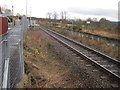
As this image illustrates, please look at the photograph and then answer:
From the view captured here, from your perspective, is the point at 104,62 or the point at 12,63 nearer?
the point at 12,63

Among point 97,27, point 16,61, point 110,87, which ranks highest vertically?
point 97,27

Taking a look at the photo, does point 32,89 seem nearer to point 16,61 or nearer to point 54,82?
point 54,82

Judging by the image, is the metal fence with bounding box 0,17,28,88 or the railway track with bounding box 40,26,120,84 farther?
the railway track with bounding box 40,26,120,84

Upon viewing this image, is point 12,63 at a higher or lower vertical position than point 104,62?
higher

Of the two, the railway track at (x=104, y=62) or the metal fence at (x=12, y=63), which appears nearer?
the metal fence at (x=12, y=63)

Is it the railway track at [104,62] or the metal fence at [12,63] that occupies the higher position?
the metal fence at [12,63]

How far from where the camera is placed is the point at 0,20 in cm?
1670

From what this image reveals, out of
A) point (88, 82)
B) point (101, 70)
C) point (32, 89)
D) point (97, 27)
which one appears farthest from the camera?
point (97, 27)

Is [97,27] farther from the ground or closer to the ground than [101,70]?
farther from the ground

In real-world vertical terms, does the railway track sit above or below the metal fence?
below

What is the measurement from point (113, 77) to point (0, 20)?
14805 mm

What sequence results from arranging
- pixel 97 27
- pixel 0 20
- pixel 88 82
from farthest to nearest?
1. pixel 97 27
2. pixel 0 20
3. pixel 88 82

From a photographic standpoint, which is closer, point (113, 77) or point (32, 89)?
point (32, 89)

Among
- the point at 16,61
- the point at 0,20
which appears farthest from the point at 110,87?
the point at 0,20
